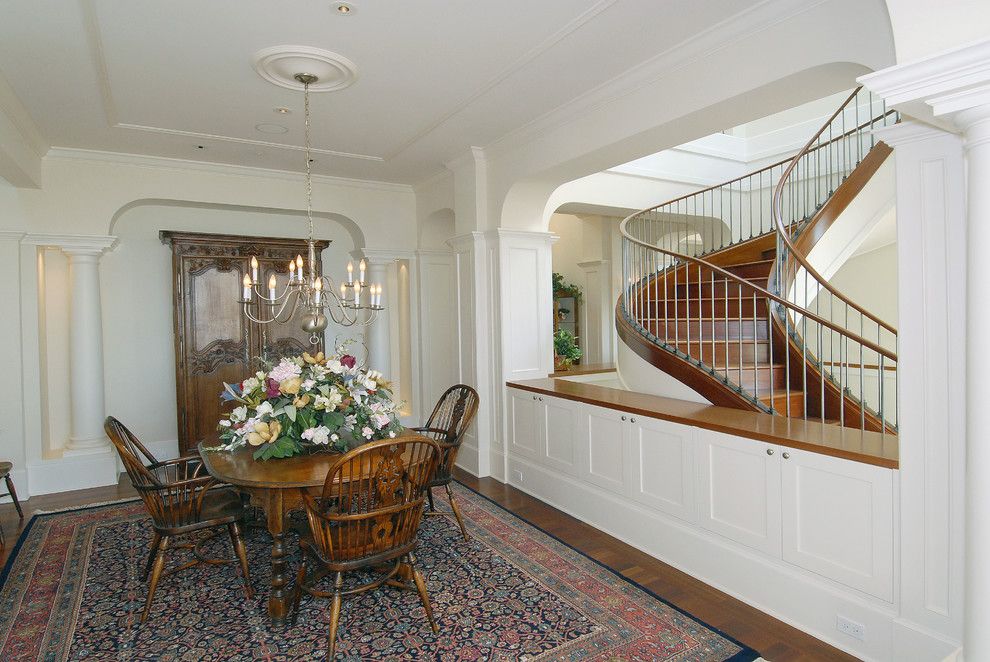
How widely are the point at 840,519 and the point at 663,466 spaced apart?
1.05 metres

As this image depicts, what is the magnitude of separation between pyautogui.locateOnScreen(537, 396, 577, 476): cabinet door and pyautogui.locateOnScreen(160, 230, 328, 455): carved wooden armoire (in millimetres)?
2887

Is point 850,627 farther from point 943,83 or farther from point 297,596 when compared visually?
point 297,596

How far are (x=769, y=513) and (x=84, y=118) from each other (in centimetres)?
495

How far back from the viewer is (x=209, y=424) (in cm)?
566

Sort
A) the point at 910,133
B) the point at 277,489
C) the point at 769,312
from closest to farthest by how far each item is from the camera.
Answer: the point at 910,133
the point at 277,489
the point at 769,312

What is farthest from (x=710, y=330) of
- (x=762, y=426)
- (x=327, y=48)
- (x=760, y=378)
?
(x=327, y=48)

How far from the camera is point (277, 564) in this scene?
110 inches

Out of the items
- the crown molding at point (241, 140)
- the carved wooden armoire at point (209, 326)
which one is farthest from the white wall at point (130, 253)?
the crown molding at point (241, 140)

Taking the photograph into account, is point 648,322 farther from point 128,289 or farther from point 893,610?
point 128,289

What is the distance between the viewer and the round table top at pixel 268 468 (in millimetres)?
2660

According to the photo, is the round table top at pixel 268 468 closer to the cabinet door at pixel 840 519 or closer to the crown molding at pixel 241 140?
the cabinet door at pixel 840 519

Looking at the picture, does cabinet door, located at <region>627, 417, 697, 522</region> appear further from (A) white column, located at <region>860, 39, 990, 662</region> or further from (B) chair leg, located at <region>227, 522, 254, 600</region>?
(B) chair leg, located at <region>227, 522, 254, 600</region>

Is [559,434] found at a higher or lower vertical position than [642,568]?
higher

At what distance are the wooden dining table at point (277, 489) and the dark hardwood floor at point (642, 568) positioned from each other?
1.57 m
